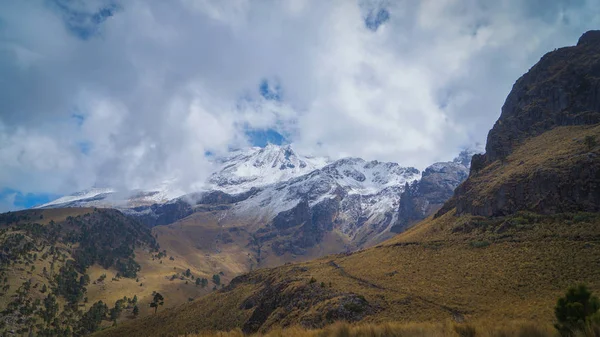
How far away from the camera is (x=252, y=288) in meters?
82.3

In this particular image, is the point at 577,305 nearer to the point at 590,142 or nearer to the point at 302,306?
the point at 302,306

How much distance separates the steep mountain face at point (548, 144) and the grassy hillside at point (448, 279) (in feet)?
5.89

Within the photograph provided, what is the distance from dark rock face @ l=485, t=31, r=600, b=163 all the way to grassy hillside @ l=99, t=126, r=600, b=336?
34.3 feet

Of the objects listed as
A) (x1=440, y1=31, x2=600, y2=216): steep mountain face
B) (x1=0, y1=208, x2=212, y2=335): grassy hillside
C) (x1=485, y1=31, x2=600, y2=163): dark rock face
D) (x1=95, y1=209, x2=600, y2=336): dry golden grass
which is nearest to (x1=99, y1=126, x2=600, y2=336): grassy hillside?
(x1=95, y1=209, x2=600, y2=336): dry golden grass

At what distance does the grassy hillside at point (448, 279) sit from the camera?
1545 inches

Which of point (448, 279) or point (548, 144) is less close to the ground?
point (548, 144)

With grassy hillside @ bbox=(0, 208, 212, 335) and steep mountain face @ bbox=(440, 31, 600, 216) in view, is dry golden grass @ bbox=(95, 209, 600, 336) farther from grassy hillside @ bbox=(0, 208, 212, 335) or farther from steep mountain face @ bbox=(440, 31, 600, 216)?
grassy hillside @ bbox=(0, 208, 212, 335)

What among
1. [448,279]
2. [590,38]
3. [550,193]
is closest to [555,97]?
[590,38]

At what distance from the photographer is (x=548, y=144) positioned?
86.1 m

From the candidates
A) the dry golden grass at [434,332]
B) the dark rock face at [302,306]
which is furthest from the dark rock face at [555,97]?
the dry golden grass at [434,332]

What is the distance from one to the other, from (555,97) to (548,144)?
31.8 m

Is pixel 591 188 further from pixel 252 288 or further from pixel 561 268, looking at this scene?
pixel 252 288

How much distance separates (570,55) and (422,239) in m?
98.0

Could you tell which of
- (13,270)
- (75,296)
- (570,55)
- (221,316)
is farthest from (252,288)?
(570,55)
